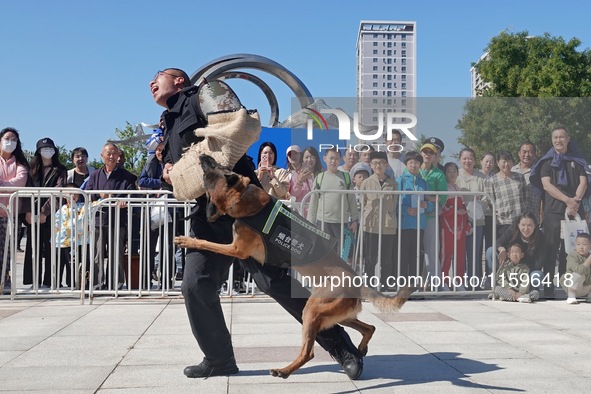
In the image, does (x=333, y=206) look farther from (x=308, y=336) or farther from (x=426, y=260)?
(x=308, y=336)

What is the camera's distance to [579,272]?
8336 millimetres

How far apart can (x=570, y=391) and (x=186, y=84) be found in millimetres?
3126

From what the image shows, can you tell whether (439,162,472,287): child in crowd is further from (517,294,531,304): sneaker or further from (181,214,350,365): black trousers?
(181,214,350,365): black trousers

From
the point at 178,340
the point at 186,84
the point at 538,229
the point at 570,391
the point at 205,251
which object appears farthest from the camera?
the point at 538,229

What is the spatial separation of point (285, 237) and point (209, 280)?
594mm

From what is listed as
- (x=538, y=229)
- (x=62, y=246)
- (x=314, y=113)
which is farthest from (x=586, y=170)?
(x=62, y=246)

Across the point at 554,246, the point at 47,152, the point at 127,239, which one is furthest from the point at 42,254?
the point at 554,246

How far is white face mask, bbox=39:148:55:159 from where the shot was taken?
32.3 feet

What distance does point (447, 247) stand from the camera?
895 cm

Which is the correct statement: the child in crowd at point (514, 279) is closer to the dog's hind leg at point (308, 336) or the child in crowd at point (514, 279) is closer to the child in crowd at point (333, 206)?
the child in crowd at point (333, 206)

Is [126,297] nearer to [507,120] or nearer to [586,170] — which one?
[586,170]

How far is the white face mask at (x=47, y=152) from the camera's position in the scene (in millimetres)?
9836

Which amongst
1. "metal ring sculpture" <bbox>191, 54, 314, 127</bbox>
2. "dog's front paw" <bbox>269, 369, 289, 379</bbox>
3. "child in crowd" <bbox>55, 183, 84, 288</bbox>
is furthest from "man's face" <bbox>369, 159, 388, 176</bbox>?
"metal ring sculpture" <bbox>191, 54, 314, 127</bbox>

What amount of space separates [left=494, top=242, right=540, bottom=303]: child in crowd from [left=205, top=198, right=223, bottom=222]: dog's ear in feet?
18.0
